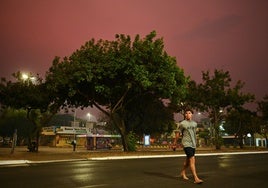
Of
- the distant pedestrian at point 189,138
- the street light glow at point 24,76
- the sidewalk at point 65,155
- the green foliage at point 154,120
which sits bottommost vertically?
the sidewalk at point 65,155

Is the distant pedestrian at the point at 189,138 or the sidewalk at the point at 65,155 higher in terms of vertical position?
the distant pedestrian at the point at 189,138

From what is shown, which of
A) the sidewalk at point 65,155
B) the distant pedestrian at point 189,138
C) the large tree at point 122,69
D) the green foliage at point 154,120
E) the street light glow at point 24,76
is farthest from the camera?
the green foliage at point 154,120

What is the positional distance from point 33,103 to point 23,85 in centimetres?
216

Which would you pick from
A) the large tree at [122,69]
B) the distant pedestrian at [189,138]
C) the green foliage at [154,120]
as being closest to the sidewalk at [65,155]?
the large tree at [122,69]

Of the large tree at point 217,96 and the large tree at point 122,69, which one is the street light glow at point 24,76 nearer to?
the large tree at point 122,69

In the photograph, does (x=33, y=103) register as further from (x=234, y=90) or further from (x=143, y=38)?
(x=234, y=90)

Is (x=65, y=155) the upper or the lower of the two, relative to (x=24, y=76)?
lower

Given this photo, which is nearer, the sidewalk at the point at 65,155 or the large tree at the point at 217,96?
the sidewalk at the point at 65,155

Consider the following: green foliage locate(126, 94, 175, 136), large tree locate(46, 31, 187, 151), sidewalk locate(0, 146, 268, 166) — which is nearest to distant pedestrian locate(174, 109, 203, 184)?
Result: sidewalk locate(0, 146, 268, 166)

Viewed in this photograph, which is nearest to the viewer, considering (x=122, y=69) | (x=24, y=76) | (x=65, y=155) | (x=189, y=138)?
(x=189, y=138)

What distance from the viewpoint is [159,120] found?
49.7 m

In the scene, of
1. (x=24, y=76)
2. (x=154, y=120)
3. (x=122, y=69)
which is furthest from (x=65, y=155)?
(x=154, y=120)

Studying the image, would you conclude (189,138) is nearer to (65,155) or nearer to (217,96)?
(65,155)

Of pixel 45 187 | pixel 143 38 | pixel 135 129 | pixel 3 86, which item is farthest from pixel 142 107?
pixel 45 187
